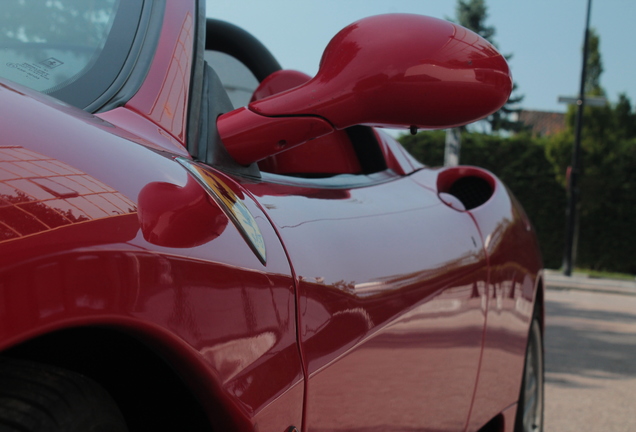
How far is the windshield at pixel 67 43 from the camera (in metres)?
1.17

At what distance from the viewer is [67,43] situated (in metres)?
1.30

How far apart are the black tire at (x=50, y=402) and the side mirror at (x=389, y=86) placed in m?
0.58

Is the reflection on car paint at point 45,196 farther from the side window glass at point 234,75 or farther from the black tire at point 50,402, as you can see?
the side window glass at point 234,75

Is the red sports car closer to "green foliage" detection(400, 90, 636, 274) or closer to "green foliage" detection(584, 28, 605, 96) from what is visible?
"green foliage" detection(400, 90, 636, 274)

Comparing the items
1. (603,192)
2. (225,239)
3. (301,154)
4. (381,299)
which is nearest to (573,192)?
(603,192)

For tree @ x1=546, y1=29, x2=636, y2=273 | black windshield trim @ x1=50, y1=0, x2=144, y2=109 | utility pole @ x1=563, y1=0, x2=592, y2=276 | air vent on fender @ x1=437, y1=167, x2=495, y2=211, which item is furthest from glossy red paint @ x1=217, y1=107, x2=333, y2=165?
tree @ x1=546, y1=29, x2=636, y2=273

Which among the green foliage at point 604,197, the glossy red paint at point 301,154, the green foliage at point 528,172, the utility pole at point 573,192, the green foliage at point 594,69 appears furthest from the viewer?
the green foliage at point 594,69

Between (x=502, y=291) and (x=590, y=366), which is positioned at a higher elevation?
(x=502, y=291)

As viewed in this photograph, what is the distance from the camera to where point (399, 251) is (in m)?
1.42

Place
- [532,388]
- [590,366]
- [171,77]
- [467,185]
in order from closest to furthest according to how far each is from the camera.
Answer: [171,77]
[467,185]
[532,388]
[590,366]

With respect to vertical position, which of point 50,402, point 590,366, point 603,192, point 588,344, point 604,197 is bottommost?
point 604,197

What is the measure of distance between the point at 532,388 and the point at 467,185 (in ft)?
2.88

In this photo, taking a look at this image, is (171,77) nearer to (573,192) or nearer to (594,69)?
(573,192)

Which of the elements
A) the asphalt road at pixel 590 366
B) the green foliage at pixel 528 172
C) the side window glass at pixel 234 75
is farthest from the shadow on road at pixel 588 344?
the green foliage at pixel 528 172
